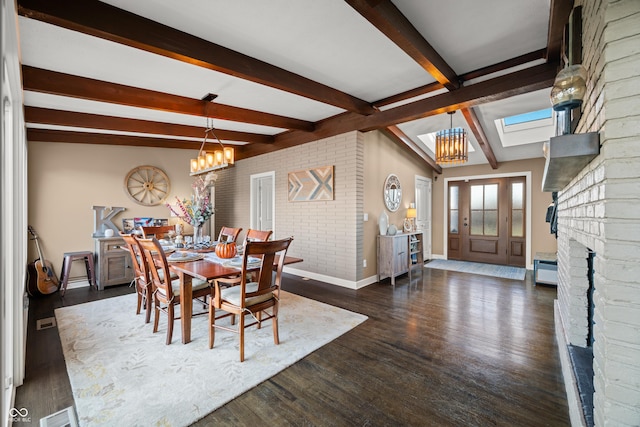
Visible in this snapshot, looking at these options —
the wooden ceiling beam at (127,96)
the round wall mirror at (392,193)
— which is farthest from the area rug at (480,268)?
the wooden ceiling beam at (127,96)

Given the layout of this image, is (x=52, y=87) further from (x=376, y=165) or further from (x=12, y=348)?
(x=376, y=165)

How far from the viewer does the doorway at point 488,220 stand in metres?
6.42

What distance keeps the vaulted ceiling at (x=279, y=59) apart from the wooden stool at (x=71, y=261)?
1.84 metres

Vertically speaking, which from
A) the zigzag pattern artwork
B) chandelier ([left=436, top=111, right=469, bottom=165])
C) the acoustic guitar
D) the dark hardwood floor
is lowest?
the dark hardwood floor

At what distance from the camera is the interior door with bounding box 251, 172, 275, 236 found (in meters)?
6.46

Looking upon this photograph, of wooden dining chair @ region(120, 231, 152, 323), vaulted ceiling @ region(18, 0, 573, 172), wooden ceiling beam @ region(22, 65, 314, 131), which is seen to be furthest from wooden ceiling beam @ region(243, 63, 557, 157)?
wooden dining chair @ region(120, 231, 152, 323)

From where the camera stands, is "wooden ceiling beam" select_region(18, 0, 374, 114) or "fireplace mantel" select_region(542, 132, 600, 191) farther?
"wooden ceiling beam" select_region(18, 0, 374, 114)

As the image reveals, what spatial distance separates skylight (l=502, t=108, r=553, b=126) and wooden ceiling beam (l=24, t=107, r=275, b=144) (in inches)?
199

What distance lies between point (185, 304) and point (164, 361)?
474mm

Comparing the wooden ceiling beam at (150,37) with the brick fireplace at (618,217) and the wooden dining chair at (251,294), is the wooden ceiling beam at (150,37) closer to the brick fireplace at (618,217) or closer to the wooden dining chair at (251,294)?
the wooden dining chair at (251,294)

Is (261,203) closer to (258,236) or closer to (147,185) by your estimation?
(147,185)

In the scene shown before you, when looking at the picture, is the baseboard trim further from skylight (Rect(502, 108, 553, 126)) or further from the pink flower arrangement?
skylight (Rect(502, 108, 553, 126))

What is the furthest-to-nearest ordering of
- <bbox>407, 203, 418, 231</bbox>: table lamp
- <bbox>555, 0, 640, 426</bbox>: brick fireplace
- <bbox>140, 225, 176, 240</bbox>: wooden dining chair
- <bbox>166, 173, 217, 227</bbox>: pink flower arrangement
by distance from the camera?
<bbox>407, 203, 418, 231</bbox>: table lamp, <bbox>140, 225, 176, 240</bbox>: wooden dining chair, <bbox>166, 173, 217, 227</bbox>: pink flower arrangement, <bbox>555, 0, 640, 426</bbox>: brick fireplace

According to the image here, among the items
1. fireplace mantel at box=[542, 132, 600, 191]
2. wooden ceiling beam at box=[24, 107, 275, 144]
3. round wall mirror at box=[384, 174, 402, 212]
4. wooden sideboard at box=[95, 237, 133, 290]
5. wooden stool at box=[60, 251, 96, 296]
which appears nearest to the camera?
fireplace mantel at box=[542, 132, 600, 191]
